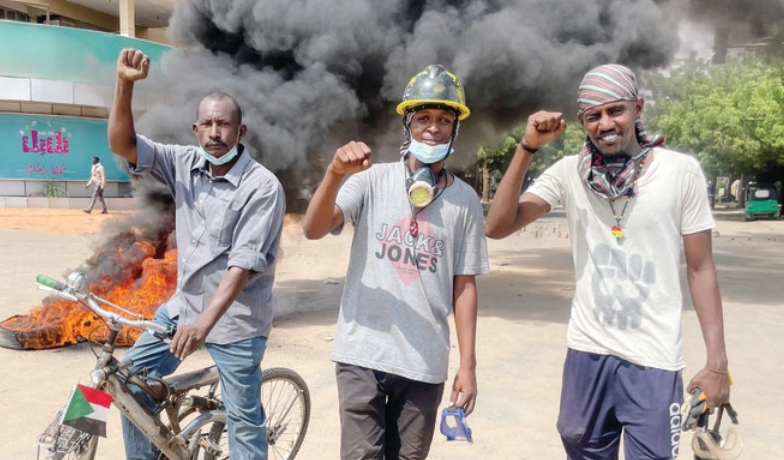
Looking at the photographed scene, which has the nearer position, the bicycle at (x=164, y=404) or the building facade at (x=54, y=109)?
the bicycle at (x=164, y=404)

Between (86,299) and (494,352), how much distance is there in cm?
409

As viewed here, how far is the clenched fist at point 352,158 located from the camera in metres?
2.11

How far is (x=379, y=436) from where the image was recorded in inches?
91.5

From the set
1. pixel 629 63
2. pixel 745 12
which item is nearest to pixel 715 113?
pixel 745 12

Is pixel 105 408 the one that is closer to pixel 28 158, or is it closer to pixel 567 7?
pixel 567 7

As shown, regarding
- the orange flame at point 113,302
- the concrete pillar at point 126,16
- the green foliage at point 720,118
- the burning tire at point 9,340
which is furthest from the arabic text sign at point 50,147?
the burning tire at point 9,340

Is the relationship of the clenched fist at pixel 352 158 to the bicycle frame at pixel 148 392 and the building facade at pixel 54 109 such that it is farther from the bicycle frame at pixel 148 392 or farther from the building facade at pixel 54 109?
the building facade at pixel 54 109

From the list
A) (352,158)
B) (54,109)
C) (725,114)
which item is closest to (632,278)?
(352,158)

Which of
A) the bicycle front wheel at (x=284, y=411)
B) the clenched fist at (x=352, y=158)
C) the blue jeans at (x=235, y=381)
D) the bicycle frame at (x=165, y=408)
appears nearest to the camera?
the clenched fist at (x=352, y=158)

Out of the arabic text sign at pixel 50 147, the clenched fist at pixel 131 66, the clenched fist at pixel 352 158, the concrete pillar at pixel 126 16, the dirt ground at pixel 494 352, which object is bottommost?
the dirt ground at pixel 494 352

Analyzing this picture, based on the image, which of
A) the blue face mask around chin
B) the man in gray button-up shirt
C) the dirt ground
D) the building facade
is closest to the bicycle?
the man in gray button-up shirt

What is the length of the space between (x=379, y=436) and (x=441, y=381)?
288 mm

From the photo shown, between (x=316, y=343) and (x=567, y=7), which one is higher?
(x=567, y=7)

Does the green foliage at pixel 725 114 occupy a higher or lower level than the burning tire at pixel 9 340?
higher
